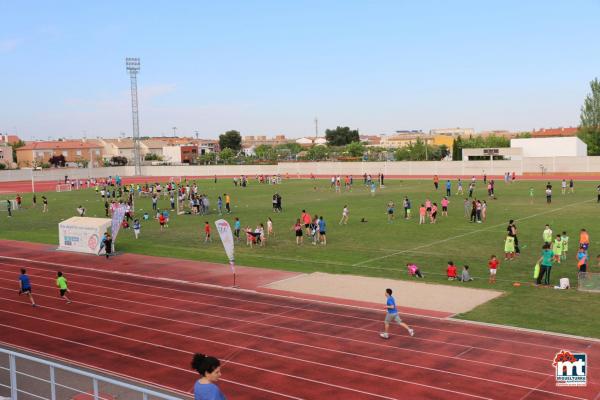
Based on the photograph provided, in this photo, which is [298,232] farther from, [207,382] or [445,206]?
[207,382]

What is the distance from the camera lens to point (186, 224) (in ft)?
127

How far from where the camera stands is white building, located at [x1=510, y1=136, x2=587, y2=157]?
8469 centimetres

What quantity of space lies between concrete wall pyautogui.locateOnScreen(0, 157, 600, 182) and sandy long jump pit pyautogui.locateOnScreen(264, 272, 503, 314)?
59.6 meters

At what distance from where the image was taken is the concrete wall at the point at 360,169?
73.9 metres

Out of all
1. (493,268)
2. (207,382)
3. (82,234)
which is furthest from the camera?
(82,234)

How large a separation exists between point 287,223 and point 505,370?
82.0ft

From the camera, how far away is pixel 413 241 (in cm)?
2891

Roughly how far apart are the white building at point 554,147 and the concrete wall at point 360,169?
36.6 feet

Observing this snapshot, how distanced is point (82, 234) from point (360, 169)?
64.6 metres

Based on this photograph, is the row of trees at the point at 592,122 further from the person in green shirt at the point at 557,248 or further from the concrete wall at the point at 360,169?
the person in green shirt at the point at 557,248

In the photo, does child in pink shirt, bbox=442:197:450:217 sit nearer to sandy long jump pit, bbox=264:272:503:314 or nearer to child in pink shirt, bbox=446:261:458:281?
child in pink shirt, bbox=446:261:458:281

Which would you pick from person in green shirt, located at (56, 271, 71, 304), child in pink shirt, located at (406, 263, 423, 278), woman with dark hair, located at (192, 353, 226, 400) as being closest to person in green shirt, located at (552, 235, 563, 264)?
child in pink shirt, located at (406, 263, 423, 278)

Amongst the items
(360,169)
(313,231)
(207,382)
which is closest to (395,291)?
(313,231)

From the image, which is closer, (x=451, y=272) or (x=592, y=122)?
(x=451, y=272)
